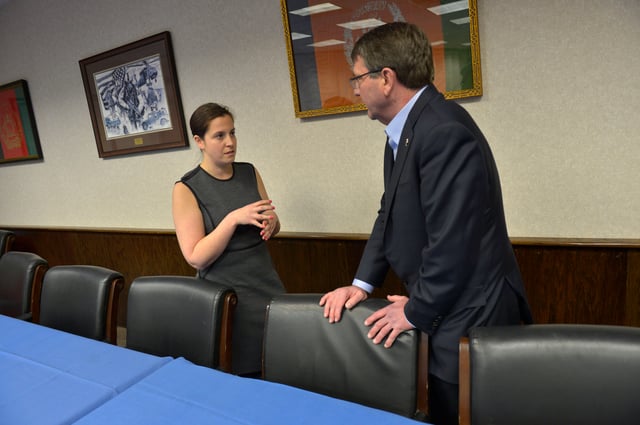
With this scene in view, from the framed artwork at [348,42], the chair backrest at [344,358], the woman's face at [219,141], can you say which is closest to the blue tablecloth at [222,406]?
the chair backrest at [344,358]

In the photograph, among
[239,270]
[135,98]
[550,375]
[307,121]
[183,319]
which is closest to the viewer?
[550,375]

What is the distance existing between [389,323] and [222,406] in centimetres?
48

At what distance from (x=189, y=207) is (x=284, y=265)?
119 cm

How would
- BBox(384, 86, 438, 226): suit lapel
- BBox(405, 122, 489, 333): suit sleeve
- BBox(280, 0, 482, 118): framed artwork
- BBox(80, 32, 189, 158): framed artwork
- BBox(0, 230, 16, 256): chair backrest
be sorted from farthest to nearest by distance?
BBox(0, 230, 16, 256): chair backrest < BBox(80, 32, 189, 158): framed artwork < BBox(280, 0, 482, 118): framed artwork < BBox(384, 86, 438, 226): suit lapel < BBox(405, 122, 489, 333): suit sleeve

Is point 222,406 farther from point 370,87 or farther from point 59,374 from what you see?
point 370,87

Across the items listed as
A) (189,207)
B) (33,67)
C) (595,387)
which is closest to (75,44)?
(33,67)

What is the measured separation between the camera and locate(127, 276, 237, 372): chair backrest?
147 cm

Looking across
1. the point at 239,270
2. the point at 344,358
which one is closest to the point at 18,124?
the point at 239,270

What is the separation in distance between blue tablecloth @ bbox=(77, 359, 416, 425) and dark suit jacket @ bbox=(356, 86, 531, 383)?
0.33 m

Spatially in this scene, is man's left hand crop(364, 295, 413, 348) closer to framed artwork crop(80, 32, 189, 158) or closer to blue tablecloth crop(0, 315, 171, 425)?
blue tablecloth crop(0, 315, 171, 425)

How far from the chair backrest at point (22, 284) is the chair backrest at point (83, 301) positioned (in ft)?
0.92

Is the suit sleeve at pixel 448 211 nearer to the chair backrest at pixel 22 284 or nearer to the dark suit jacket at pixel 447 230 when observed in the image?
the dark suit jacket at pixel 447 230

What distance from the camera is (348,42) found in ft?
7.41

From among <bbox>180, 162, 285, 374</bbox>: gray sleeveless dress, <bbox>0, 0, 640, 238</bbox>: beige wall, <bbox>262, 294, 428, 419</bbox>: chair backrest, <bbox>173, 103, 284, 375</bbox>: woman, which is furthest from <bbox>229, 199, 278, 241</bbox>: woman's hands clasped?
<bbox>0, 0, 640, 238</bbox>: beige wall
